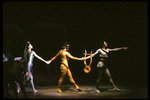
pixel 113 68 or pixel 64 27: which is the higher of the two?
pixel 64 27

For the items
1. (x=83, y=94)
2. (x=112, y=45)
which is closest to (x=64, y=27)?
(x=112, y=45)

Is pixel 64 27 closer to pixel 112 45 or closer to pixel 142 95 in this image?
pixel 112 45

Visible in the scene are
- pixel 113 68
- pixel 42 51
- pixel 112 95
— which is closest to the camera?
pixel 112 95

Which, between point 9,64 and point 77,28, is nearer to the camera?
point 9,64

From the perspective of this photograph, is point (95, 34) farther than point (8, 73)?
Yes

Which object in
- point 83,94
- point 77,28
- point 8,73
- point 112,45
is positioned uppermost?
point 77,28

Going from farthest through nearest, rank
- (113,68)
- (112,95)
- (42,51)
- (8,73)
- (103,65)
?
(42,51) < (113,68) < (103,65) < (112,95) < (8,73)

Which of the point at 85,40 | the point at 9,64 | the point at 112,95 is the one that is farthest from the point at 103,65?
the point at 85,40

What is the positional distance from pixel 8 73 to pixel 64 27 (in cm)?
611

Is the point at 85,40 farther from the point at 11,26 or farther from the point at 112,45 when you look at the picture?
the point at 11,26

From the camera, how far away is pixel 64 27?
41.3ft

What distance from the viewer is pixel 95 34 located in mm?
12289

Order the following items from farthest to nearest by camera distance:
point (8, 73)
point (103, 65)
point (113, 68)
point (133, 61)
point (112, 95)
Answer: point (113, 68), point (133, 61), point (103, 65), point (112, 95), point (8, 73)

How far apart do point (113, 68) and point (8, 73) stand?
6.94m
